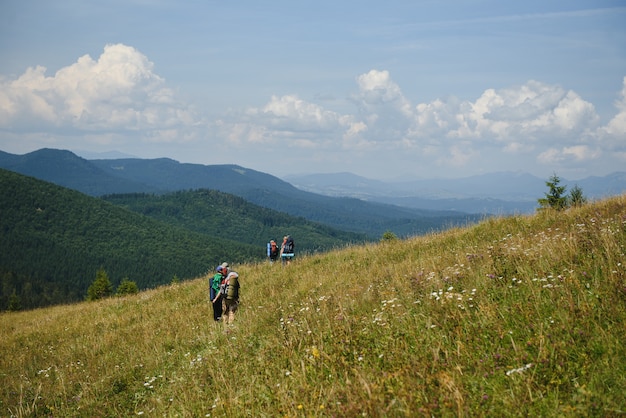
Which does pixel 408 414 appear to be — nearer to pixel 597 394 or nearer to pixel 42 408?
pixel 597 394

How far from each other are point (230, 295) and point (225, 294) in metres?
0.42

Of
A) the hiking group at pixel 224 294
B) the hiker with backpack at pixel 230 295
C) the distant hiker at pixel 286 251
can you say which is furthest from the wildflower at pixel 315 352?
the distant hiker at pixel 286 251

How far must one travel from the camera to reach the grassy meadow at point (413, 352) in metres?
4.00

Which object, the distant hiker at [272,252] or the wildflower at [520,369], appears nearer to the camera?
the wildflower at [520,369]

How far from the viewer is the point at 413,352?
5.14 m

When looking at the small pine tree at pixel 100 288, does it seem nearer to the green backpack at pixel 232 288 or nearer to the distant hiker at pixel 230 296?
the distant hiker at pixel 230 296

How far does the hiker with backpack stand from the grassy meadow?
0.55m

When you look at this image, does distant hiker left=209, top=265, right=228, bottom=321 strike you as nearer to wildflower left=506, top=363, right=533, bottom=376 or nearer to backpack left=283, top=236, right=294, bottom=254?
backpack left=283, top=236, right=294, bottom=254

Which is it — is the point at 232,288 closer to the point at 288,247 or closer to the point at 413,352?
the point at 413,352

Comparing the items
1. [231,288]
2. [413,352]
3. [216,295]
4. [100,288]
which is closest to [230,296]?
[231,288]

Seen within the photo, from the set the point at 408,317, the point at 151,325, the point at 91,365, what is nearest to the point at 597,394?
the point at 408,317

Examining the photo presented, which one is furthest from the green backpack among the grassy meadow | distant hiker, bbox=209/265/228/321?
the grassy meadow

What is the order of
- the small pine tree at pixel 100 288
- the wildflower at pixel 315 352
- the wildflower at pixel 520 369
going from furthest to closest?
the small pine tree at pixel 100 288, the wildflower at pixel 315 352, the wildflower at pixel 520 369

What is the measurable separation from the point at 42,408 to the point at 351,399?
6678mm
